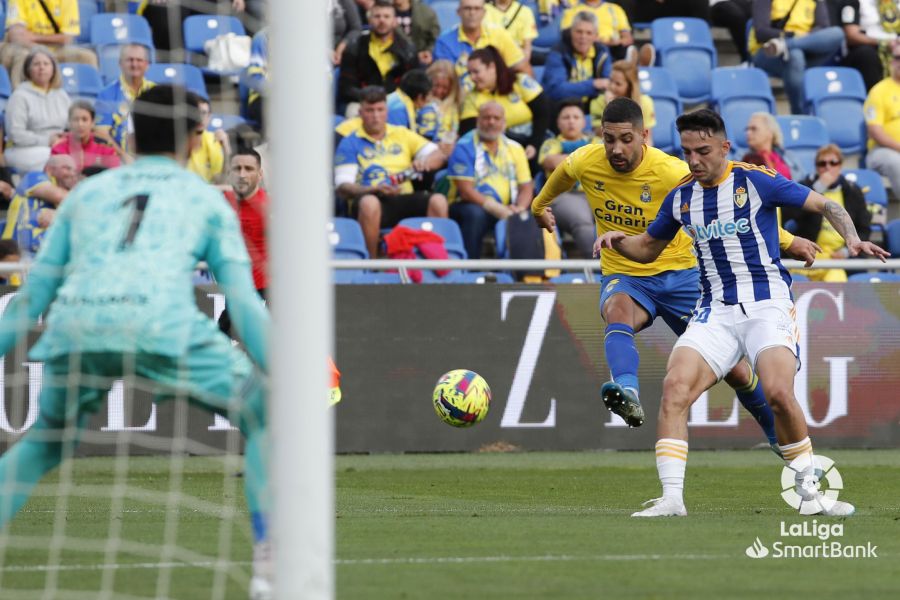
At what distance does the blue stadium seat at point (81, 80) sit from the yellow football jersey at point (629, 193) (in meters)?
5.38

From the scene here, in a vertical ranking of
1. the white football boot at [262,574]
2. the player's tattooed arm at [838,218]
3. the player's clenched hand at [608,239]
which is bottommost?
the white football boot at [262,574]

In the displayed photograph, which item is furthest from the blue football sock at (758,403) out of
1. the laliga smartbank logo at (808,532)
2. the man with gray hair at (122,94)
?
the man with gray hair at (122,94)

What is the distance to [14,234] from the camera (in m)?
12.7

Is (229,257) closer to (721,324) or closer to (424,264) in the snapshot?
(721,324)

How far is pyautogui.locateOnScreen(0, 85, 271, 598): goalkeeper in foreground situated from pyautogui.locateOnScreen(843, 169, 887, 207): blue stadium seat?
11.3 m

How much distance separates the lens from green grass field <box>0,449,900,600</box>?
5.74 meters

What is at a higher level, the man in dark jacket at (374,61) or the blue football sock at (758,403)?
the man in dark jacket at (374,61)

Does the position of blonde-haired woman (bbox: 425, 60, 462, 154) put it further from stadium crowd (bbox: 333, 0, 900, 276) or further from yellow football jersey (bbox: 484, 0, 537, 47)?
yellow football jersey (bbox: 484, 0, 537, 47)

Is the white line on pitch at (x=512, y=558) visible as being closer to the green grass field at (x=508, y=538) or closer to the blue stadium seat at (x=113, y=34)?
the green grass field at (x=508, y=538)

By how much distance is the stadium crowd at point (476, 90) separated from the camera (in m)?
13.3

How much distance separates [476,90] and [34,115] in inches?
176

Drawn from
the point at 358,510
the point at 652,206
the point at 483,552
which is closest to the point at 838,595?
the point at 483,552

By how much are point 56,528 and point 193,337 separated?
259 centimetres

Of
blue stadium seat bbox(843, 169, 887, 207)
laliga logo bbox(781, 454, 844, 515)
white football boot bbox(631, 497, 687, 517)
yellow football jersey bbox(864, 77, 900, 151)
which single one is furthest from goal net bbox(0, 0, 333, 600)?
yellow football jersey bbox(864, 77, 900, 151)
